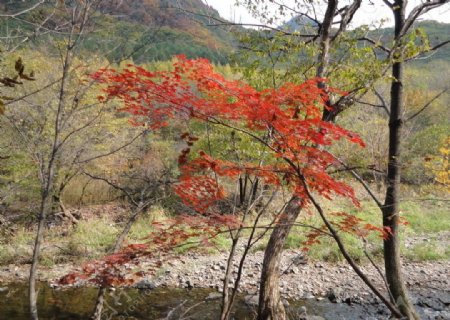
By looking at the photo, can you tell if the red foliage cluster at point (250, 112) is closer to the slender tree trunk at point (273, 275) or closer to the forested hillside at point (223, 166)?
the forested hillside at point (223, 166)

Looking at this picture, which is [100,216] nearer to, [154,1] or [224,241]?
[224,241]

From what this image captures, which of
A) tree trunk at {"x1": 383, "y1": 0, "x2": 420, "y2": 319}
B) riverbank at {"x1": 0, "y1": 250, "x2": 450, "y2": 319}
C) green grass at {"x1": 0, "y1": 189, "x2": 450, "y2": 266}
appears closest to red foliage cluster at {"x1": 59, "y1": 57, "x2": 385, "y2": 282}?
tree trunk at {"x1": 383, "y1": 0, "x2": 420, "y2": 319}

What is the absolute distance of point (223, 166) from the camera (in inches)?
159

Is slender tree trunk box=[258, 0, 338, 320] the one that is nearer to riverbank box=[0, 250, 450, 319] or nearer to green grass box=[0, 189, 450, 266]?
riverbank box=[0, 250, 450, 319]

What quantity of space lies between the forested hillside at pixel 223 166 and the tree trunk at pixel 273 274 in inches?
0.9

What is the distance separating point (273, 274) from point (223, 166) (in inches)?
86.2

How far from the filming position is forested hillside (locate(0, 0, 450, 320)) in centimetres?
325

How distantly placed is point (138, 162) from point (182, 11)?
12.1 meters

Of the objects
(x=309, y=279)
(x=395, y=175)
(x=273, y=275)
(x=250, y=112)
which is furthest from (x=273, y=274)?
(x=309, y=279)

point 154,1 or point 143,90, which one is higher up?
point 154,1

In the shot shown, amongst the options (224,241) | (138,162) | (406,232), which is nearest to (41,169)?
(224,241)

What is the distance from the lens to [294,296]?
7.59 m

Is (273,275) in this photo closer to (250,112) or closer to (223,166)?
(223,166)

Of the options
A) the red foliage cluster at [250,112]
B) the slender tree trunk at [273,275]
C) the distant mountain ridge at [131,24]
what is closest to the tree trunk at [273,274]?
the slender tree trunk at [273,275]
